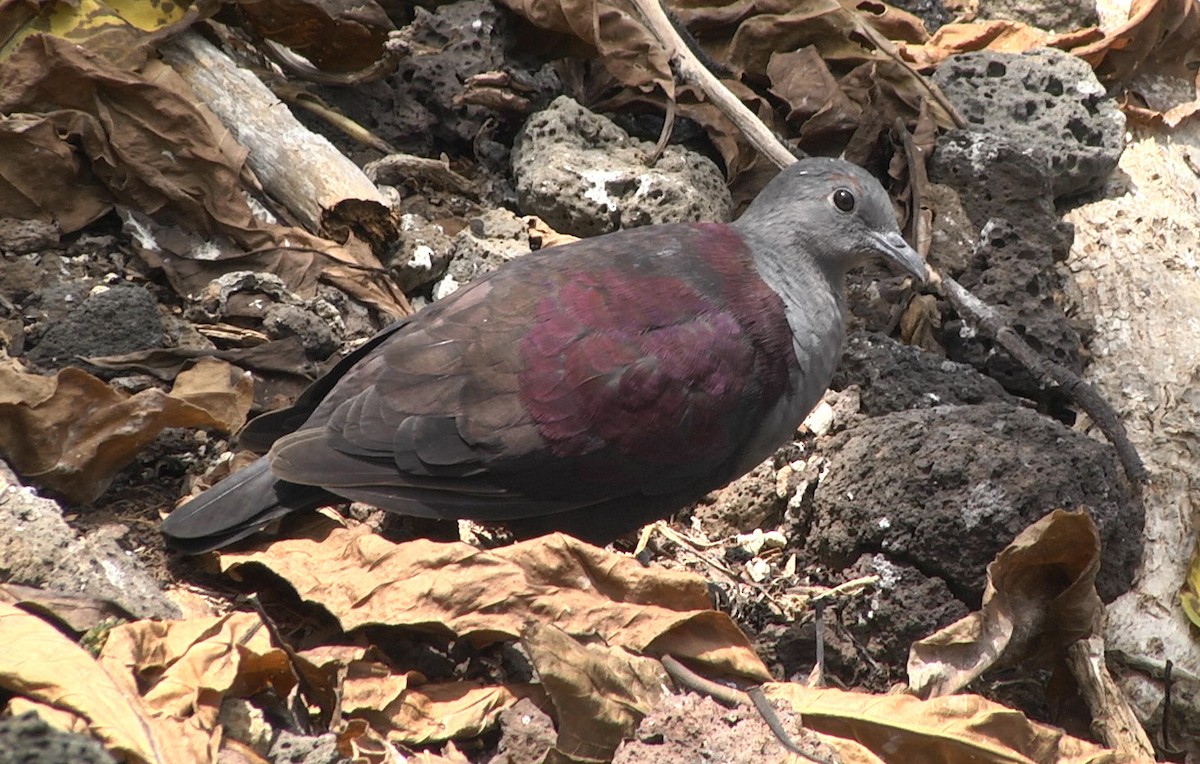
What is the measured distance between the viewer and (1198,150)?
5.42 meters

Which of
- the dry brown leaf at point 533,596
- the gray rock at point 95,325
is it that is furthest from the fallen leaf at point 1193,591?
the gray rock at point 95,325

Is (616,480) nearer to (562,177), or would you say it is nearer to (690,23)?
(562,177)

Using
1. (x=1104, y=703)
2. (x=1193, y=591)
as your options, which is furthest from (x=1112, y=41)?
(x=1104, y=703)

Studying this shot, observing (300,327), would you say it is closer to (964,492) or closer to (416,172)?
(416,172)

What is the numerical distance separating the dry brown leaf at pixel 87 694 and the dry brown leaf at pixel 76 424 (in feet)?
2.99

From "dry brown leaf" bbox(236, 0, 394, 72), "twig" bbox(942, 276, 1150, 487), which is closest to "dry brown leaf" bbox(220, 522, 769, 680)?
"twig" bbox(942, 276, 1150, 487)

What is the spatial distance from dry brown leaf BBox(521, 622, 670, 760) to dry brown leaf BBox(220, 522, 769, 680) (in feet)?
0.79

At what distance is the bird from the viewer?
351cm

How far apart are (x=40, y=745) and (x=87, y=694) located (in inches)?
13.4

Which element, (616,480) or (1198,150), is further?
(1198,150)

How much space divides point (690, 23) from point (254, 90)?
165 cm

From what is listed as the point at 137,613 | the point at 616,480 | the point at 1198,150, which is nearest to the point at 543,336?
the point at 616,480

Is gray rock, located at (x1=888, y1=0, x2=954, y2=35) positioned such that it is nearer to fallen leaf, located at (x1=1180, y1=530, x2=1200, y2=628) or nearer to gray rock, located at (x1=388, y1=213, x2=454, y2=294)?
gray rock, located at (x1=388, y1=213, x2=454, y2=294)

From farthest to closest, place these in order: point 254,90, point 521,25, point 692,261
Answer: point 521,25
point 254,90
point 692,261
